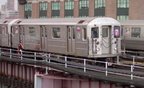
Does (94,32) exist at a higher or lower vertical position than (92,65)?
higher

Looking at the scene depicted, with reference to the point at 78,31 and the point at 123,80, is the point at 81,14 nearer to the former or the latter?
the point at 78,31

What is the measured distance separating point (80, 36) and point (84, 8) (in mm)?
35029

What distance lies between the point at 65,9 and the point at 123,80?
143 feet

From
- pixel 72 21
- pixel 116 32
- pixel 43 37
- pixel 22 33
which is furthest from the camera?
pixel 22 33

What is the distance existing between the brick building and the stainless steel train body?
63.8 feet

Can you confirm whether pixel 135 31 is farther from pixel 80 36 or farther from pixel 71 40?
pixel 80 36

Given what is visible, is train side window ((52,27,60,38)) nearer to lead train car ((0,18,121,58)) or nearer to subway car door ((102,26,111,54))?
lead train car ((0,18,121,58))

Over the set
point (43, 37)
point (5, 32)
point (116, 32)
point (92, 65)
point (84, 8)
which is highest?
point (84, 8)

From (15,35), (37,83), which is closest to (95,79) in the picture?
(37,83)

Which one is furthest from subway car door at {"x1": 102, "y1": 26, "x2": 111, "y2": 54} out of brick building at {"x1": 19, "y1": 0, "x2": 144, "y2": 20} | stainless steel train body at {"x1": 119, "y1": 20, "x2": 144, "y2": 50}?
brick building at {"x1": 19, "y1": 0, "x2": 144, "y2": 20}

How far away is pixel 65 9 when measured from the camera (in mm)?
57375

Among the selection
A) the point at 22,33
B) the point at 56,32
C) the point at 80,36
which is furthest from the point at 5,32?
the point at 80,36

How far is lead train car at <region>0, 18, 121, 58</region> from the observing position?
65.8ft

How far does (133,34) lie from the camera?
2819 cm
